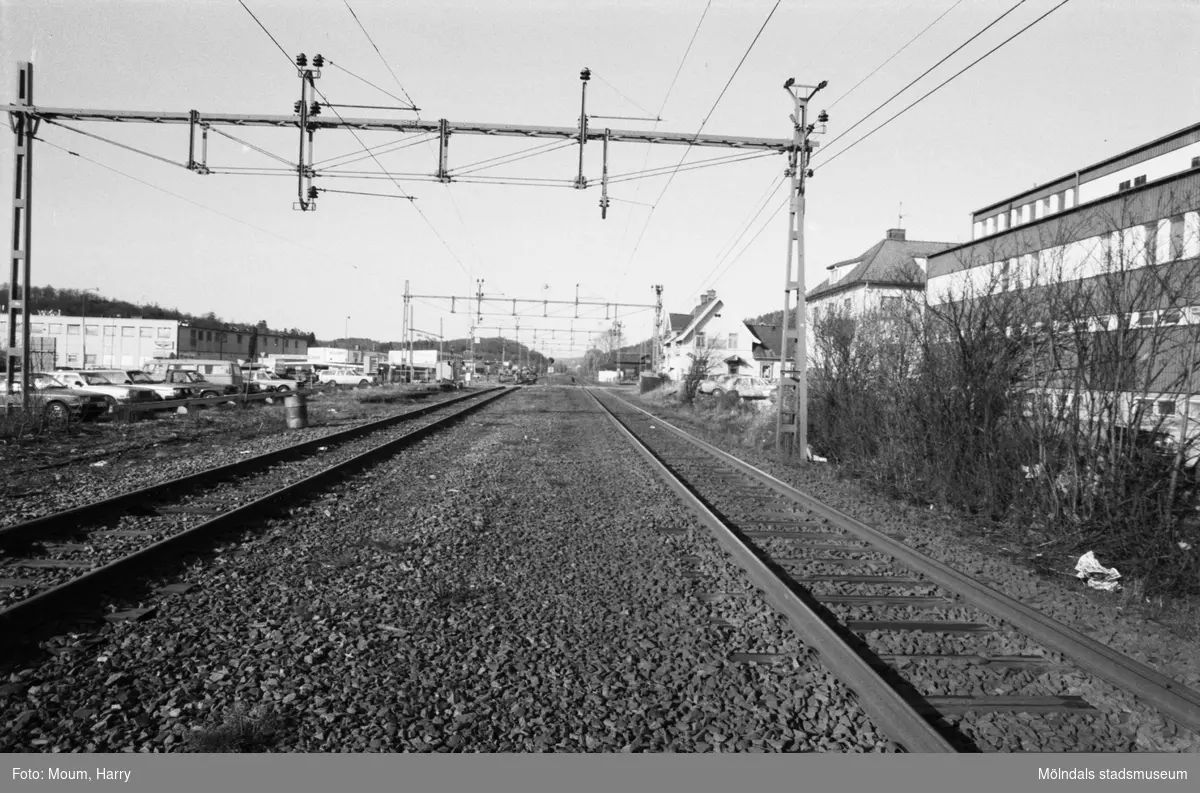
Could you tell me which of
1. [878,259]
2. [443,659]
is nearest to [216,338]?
[878,259]

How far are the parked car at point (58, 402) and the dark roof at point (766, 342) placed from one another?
5131 centimetres

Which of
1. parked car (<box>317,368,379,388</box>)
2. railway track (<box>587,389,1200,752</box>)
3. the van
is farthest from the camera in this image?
parked car (<box>317,368,379,388</box>)

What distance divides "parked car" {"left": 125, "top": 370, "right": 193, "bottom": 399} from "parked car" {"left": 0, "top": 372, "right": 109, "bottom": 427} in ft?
13.3

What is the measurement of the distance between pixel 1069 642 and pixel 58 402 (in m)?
21.4

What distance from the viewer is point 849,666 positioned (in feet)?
14.1

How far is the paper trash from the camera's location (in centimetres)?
657

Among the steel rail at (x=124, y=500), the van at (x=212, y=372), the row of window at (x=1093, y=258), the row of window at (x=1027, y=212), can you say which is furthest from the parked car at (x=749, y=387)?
the row of window at (x=1093, y=258)

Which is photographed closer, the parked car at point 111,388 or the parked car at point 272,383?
the parked car at point 111,388

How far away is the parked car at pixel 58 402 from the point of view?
16906mm

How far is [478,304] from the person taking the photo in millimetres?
55906

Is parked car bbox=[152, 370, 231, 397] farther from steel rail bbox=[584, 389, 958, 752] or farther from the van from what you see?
steel rail bbox=[584, 389, 958, 752]

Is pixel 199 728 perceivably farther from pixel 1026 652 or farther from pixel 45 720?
pixel 1026 652

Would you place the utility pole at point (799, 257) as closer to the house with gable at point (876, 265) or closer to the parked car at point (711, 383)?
the house with gable at point (876, 265)

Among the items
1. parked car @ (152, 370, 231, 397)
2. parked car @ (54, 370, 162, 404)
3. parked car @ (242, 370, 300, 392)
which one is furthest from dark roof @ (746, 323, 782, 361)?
parked car @ (54, 370, 162, 404)
